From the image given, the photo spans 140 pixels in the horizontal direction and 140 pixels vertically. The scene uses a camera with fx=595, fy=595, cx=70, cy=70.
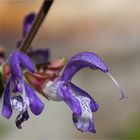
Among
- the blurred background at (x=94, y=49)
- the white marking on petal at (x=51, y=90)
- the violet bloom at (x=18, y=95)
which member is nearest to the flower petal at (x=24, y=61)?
the violet bloom at (x=18, y=95)

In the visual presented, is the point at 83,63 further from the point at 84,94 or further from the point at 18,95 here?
the point at 18,95

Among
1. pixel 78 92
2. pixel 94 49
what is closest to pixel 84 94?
pixel 78 92

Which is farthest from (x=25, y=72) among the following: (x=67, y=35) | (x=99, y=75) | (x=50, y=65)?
(x=67, y=35)

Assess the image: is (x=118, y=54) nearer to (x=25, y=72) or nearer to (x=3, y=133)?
(x=3, y=133)

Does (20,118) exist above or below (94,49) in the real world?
below

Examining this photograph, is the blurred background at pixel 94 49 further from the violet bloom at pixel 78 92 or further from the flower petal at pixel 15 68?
the flower petal at pixel 15 68

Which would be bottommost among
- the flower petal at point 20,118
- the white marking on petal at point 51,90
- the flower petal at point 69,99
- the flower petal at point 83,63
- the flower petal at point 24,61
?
→ the flower petal at point 20,118

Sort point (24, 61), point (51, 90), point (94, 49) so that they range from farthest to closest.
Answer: point (94, 49) < point (51, 90) < point (24, 61)
